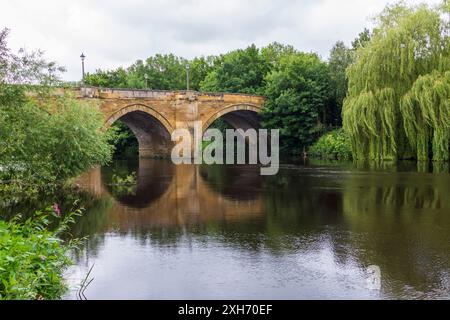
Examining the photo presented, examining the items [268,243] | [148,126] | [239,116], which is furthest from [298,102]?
[268,243]

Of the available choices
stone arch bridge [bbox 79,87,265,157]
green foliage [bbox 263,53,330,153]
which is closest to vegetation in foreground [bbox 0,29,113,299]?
stone arch bridge [bbox 79,87,265,157]

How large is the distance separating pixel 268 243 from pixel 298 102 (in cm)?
3436

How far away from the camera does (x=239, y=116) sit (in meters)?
49.6

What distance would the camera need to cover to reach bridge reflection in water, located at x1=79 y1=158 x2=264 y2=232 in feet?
43.8

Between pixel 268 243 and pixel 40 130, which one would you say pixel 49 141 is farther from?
pixel 268 243

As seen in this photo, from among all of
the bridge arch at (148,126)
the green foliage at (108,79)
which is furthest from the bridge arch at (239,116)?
the green foliage at (108,79)

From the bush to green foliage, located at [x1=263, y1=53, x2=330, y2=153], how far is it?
1.35m

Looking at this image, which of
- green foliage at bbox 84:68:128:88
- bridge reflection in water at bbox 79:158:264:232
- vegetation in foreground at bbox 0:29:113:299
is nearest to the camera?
bridge reflection in water at bbox 79:158:264:232

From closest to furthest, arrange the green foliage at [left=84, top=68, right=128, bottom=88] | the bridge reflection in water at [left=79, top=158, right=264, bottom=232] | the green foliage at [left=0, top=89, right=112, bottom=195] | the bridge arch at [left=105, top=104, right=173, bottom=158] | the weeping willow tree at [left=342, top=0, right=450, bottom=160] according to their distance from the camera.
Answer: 1. the bridge reflection in water at [left=79, top=158, right=264, bottom=232]
2. the green foliage at [left=0, top=89, right=112, bottom=195]
3. the weeping willow tree at [left=342, top=0, right=450, bottom=160]
4. the bridge arch at [left=105, top=104, right=173, bottom=158]
5. the green foliage at [left=84, top=68, right=128, bottom=88]

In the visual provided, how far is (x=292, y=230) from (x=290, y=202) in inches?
170

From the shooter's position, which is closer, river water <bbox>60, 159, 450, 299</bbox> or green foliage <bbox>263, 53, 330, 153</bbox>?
river water <bbox>60, 159, 450, 299</bbox>

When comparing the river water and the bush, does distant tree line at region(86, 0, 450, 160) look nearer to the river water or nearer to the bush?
the bush

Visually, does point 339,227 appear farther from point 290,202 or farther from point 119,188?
point 119,188

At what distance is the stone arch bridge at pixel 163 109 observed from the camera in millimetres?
39281
